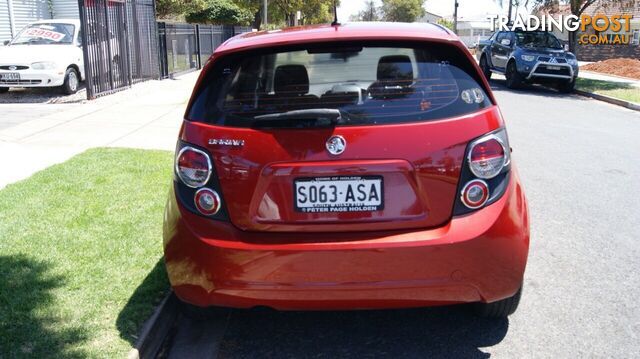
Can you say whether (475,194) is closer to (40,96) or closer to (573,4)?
(40,96)

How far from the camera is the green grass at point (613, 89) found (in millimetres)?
17109

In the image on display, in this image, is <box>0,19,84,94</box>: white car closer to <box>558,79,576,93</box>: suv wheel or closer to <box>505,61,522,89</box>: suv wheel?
<box>505,61,522,89</box>: suv wheel

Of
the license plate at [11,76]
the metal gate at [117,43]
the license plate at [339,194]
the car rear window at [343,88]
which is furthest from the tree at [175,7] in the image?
the license plate at [339,194]

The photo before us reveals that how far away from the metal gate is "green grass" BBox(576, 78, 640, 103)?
13284 millimetres

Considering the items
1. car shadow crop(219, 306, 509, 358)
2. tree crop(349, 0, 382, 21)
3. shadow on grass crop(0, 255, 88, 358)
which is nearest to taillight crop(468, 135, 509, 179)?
car shadow crop(219, 306, 509, 358)

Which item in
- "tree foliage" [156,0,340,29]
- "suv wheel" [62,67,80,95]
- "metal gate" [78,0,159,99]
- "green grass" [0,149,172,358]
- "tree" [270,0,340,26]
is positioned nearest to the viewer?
"green grass" [0,149,172,358]

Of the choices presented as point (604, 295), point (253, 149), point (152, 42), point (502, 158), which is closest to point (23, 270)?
point (253, 149)

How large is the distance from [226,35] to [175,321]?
2735 centimetres

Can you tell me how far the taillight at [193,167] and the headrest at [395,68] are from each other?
3.26 feet

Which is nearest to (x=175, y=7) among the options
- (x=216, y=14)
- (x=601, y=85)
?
(x=216, y=14)

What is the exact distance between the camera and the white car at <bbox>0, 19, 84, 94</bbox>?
540 inches

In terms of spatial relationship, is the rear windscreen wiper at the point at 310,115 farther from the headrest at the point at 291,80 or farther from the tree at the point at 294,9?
the tree at the point at 294,9

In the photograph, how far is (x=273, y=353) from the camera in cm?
348

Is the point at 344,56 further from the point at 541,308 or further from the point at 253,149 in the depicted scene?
the point at 541,308
